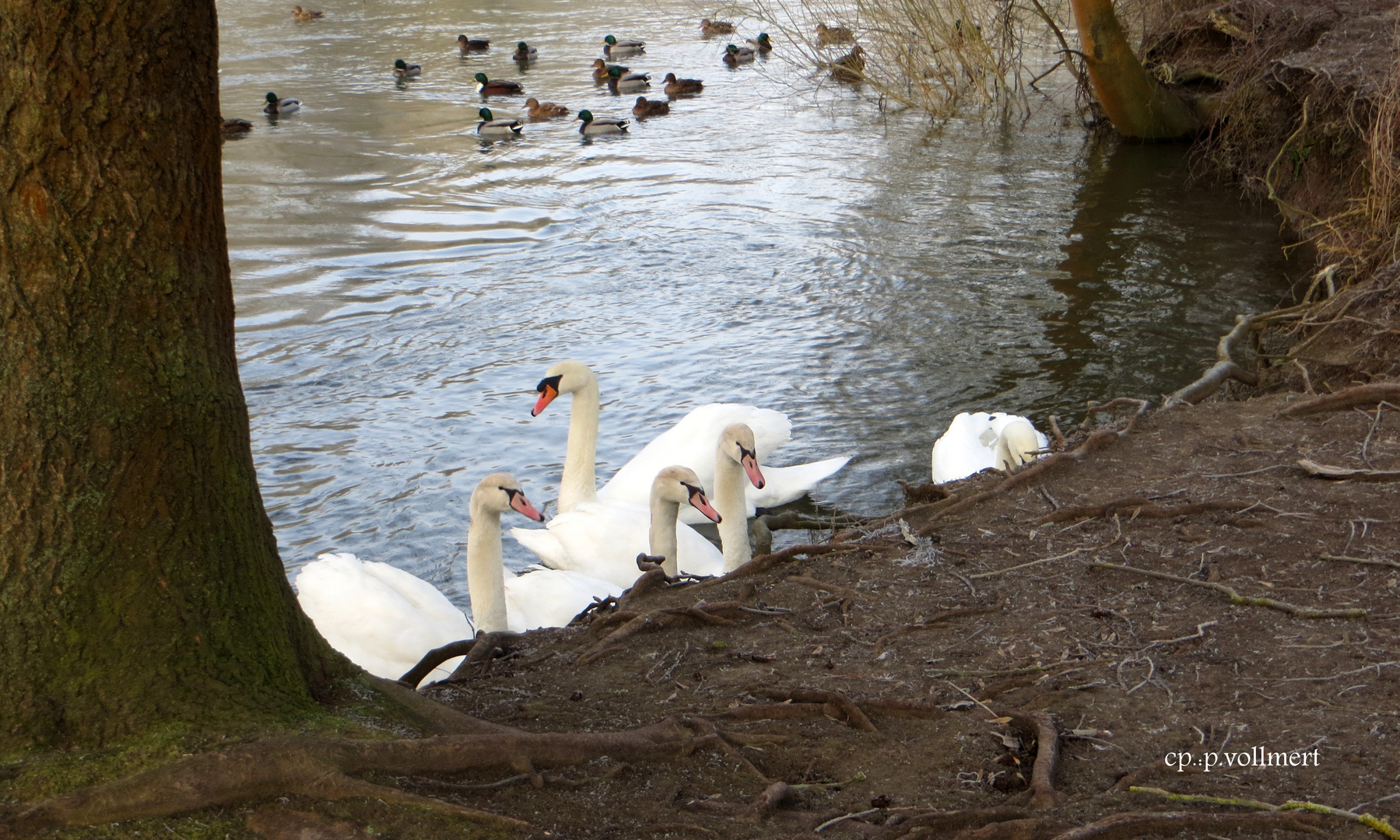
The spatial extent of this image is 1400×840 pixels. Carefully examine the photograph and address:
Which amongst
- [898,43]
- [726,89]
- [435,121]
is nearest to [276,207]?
[435,121]

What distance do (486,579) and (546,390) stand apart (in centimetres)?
274

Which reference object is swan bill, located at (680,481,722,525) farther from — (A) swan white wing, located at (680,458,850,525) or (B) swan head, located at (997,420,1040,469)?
(B) swan head, located at (997,420,1040,469)

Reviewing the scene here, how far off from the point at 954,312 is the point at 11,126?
32.2 feet

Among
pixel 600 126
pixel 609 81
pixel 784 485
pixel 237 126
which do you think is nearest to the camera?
pixel 784 485

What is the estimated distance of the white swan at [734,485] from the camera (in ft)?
23.1

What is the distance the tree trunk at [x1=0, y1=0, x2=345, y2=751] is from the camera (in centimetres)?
249

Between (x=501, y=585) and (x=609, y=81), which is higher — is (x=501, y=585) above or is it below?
below

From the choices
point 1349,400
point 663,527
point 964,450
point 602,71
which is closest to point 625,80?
point 602,71

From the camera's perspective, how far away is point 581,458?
821 cm

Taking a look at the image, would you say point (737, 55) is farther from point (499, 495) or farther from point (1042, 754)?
point (1042, 754)

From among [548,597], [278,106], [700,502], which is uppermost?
[278,106]

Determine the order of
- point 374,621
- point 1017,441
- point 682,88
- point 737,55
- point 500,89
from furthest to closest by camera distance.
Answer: point 737,55
point 682,88
point 500,89
point 1017,441
point 374,621

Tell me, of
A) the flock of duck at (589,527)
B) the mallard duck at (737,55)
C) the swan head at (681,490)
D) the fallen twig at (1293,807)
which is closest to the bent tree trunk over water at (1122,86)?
the flock of duck at (589,527)

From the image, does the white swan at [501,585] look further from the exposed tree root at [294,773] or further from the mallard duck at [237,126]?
the mallard duck at [237,126]
